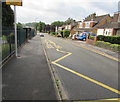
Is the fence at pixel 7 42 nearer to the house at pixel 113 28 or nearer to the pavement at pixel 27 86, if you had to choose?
the pavement at pixel 27 86

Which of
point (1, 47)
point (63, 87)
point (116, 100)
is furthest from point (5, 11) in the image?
point (116, 100)

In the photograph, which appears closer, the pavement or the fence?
the pavement

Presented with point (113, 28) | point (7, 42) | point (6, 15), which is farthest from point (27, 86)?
point (113, 28)

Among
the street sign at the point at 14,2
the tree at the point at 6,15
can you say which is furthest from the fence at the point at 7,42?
the tree at the point at 6,15

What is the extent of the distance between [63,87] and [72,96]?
0.64 m

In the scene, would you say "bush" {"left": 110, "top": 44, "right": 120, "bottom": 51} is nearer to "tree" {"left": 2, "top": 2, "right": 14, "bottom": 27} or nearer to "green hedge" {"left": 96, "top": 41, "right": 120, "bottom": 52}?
"green hedge" {"left": 96, "top": 41, "right": 120, "bottom": 52}

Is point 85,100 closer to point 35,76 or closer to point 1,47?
point 35,76

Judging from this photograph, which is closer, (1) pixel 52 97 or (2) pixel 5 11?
(1) pixel 52 97

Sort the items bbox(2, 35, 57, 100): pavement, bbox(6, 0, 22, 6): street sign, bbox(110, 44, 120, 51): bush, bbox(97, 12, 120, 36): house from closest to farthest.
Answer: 1. bbox(2, 35, 57, 100): pavement
2. bbox(6, 0, 22, 6): street sign
3. bbox(110, 44, 120, 51): bush
4. bbox(97, 12, 120, 36): house

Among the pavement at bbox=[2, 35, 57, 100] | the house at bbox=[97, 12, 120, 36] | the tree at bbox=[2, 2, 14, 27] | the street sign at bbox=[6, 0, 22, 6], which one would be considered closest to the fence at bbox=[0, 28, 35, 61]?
the street sign at bbox=[6, 0, 22, 6]

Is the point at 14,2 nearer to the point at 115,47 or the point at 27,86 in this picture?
the point at 27,86

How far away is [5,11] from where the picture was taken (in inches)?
764

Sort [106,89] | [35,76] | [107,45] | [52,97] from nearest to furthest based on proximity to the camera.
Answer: [52,97], [106,89], [35,76], [107,45]

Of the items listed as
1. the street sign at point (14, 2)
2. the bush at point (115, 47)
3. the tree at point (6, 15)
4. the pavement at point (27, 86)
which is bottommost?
the pavement at point (27, 86)
